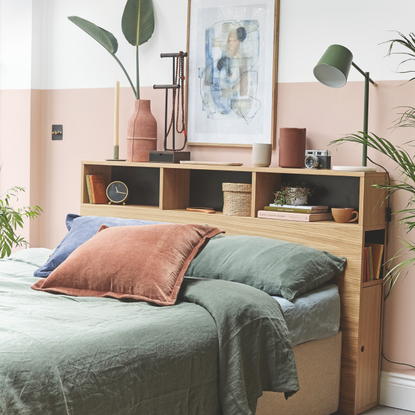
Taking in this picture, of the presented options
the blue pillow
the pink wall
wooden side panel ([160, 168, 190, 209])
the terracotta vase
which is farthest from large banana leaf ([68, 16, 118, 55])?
the blue pillow

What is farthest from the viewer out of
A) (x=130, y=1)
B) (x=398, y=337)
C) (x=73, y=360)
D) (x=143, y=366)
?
(x=130, y=1)

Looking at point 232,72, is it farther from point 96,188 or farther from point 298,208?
point 96,188

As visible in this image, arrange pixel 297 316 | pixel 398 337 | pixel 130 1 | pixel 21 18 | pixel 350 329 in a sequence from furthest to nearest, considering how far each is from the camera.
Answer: pixel 21 18
pixel 130 1
pixel 398 337
pixel 350 329
pixel 297 316

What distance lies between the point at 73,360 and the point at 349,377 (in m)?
1.61

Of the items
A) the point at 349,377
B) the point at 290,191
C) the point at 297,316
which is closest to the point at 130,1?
the point at 290,191

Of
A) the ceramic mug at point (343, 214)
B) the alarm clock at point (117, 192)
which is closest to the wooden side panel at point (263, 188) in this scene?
the ceramic mug at point (343, 214)

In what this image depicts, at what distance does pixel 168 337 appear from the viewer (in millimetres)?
Result: 1849

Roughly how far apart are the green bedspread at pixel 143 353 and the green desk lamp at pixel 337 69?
1.05m

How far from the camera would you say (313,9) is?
3.10m

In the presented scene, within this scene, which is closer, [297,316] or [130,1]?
[297,316]

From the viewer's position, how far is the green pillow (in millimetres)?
2455

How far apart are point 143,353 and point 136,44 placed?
7.66 ft

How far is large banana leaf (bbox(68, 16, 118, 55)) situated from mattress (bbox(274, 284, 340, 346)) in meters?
2.01

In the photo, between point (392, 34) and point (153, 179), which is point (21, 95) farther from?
point (392, 34)
